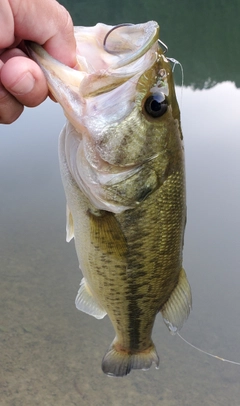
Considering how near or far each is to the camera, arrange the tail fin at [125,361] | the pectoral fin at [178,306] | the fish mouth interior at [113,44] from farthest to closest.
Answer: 1. the tail fin at [125,361]
2. the pectoral fin at [178,306]
3. the fish mouth interior at [113,44]

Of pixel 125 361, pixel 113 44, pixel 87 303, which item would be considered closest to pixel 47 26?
pixel 113 44

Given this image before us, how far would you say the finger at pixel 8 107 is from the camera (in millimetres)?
1255

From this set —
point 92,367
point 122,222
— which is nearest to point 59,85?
point 122,222

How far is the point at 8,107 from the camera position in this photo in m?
1.30

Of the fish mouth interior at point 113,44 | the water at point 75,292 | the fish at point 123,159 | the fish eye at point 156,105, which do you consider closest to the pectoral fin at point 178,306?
the fish at point 123,159

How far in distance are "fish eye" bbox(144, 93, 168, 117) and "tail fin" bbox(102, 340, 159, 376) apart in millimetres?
1176

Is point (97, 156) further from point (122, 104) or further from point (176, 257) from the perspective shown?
point (176, 257)

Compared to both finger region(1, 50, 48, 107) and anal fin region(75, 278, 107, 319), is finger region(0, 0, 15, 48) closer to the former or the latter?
finger region(1, 50, 48, 107)

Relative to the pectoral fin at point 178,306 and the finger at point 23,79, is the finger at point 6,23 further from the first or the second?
the pectoral fin at point 178,306

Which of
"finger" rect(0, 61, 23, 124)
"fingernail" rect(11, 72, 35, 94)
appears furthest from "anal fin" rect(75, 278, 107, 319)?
"fingernail" rect(11, 72, 35, 94)

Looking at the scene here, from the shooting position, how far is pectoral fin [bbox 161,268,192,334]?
178 cm

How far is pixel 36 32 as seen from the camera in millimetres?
1199

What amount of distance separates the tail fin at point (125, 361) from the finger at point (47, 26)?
136 cm

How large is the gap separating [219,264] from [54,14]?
407cm
